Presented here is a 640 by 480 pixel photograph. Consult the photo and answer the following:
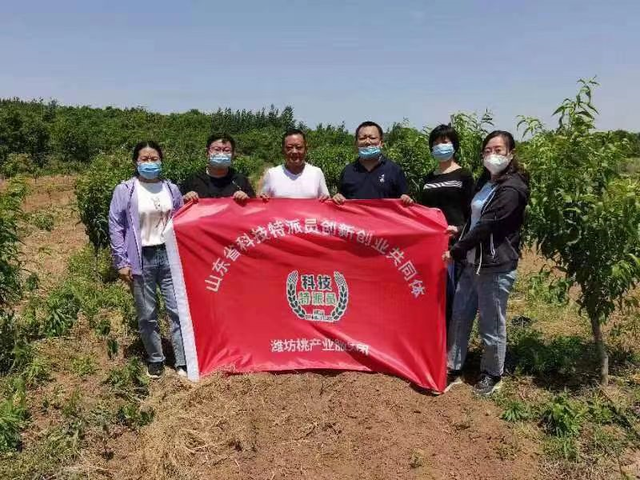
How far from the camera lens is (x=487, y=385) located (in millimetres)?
4059

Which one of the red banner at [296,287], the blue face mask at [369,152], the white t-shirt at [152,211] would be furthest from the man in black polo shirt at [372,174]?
the white t-shirt at [152,211]

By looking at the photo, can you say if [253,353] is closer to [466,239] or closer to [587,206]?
[466,239]

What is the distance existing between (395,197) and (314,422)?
6.15 feet

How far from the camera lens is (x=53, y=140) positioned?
30.3m

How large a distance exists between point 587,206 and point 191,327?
10.5ft

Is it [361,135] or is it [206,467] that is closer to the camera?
[206,467]

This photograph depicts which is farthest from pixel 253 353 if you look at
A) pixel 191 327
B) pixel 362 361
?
pixel 362 361

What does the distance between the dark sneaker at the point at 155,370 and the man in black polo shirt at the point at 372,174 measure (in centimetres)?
204

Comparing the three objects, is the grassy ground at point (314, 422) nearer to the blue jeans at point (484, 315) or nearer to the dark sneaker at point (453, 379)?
the dark sneaker at point (453, 379)

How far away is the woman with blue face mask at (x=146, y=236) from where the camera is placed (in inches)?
158

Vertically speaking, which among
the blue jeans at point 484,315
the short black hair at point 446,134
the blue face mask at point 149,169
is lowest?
the blue jeans at point 484,315

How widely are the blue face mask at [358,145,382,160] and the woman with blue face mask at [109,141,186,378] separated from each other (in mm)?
1524

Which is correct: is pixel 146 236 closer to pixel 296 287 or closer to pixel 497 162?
pixel 296 287

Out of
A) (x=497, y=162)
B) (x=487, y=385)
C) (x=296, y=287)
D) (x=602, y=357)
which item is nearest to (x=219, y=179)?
(x=296, y=287)
